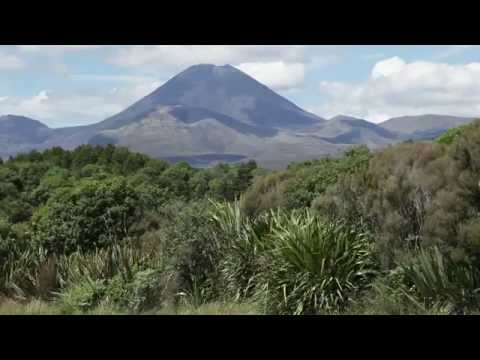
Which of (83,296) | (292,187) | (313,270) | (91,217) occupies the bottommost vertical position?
(83,296)

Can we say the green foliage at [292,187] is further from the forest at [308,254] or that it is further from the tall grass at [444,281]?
the tall grass at [444,281]

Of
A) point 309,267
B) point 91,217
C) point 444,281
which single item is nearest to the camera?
point 444,281

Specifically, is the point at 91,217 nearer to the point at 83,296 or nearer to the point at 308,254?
the point at 83,296

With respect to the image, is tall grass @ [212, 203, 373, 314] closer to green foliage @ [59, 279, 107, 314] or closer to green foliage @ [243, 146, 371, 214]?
green foliage @ [59, 279, 107, 314]

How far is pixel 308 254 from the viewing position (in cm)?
890

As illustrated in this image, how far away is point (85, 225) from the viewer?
1833 centimetres

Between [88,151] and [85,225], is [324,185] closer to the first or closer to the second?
[85,225]

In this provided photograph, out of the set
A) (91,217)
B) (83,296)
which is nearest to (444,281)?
→ (83,296)

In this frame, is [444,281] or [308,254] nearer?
[444,281]

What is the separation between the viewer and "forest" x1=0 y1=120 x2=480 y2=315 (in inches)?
321

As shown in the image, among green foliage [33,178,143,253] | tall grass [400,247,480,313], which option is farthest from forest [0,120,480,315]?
green foliage [33,178,143,253]

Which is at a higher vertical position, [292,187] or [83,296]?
[292,187]

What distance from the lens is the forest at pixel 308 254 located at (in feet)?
26.8
